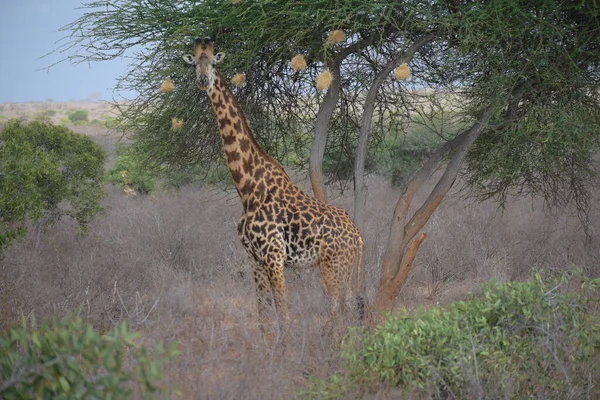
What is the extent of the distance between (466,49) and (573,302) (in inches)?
112

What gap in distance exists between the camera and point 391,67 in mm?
7539

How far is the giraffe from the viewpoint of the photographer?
611 cm

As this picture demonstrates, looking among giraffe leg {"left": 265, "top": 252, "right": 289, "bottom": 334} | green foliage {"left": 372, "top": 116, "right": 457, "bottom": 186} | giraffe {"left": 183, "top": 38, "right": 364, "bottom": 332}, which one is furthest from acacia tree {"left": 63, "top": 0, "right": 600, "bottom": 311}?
green foliage {"left": 372, "top": 116, "right": 457, "bottom": 186}

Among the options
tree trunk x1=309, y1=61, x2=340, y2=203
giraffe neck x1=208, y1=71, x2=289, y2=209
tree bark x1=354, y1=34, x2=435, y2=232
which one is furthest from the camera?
tree trunk x1=309, y1=61, x2=340, y2=203

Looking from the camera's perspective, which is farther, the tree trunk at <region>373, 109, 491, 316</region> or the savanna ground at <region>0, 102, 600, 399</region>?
the tree trunk at <region>373, 109, 491, 316</region>

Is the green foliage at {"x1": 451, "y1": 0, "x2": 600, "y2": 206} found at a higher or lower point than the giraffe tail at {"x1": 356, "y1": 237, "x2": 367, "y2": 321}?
higher

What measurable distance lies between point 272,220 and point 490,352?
7.28ft

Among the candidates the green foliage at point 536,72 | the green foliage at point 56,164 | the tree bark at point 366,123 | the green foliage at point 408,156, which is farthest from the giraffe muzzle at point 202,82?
the green foliage at point 408,156

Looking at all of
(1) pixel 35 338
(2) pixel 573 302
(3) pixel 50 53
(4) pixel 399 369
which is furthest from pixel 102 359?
(3) pixel 50 53

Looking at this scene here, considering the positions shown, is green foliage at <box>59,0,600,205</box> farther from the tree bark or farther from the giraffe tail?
the giraffe tail

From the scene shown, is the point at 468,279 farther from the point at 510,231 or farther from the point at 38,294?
the point at 38,294

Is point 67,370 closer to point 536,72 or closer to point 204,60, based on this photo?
point 204,60

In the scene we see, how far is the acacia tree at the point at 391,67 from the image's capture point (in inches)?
276

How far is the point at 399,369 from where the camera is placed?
4848 mm
